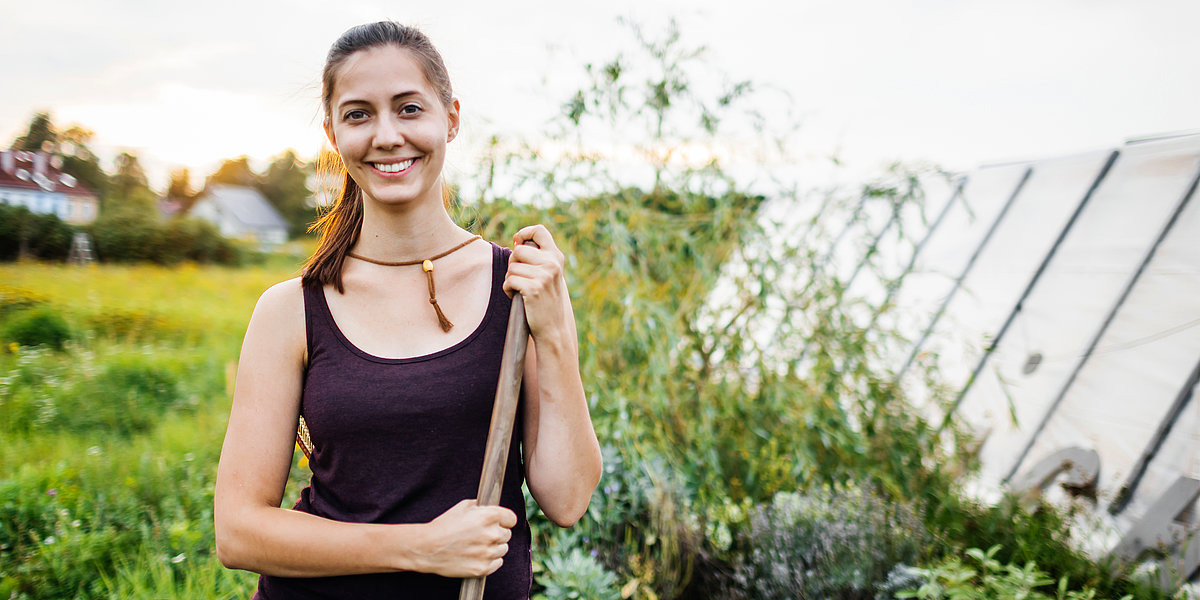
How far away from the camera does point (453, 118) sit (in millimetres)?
1397

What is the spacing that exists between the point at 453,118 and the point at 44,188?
2.72m

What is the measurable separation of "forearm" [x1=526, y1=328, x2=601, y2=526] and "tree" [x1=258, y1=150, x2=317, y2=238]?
362cm

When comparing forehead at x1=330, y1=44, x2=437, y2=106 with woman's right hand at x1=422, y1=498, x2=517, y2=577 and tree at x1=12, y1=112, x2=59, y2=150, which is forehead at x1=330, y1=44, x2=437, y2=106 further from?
tree at x1=12, y1=112, x2=59, y2=150

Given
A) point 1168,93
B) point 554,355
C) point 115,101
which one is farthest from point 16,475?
point 1168,93

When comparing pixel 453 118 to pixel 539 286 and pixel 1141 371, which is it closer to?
pixel 539 286

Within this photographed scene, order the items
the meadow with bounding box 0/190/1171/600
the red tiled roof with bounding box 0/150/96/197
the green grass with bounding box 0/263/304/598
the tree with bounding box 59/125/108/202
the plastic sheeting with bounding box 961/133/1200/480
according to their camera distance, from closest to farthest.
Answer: the green grass with bounding box 0/263/304/598
the meadow with bounding box 0/190/1171/600
the red tiled roof with bounding box 0/150/96/197
the tree with bounding box 59/125/108/202
the plastic sheeting with bounding box 961/133/1200/480

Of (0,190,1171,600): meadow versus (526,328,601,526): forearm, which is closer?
(526,328,601,526): forearm

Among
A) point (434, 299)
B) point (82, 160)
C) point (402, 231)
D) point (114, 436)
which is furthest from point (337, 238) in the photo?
point (82, 160)

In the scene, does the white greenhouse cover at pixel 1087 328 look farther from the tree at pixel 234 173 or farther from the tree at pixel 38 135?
the tree at pixel 38 135

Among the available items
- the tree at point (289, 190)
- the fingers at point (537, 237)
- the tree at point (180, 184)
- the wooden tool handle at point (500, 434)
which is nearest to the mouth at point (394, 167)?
the fingers at point (537, 237)

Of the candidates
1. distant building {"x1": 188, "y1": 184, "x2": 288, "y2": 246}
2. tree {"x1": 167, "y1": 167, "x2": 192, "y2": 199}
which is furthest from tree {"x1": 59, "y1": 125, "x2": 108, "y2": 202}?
distant building {"x1": 188, "y1": 184, "x2": 288, "y2": 246}

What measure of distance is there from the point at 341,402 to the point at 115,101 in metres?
3.02

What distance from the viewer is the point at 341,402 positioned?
1173 millimetres

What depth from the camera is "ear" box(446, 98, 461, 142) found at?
4.51ft
